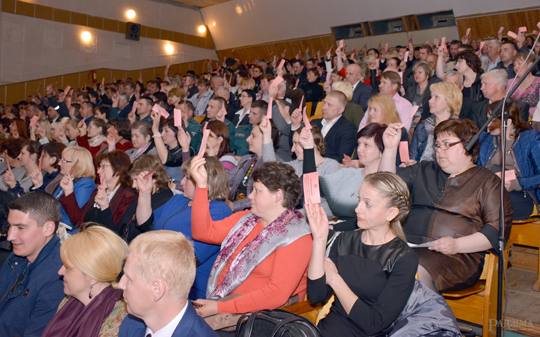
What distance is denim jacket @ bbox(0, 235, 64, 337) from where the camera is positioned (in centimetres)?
197

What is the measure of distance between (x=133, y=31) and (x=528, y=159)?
1180cm

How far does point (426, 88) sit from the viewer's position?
493cm

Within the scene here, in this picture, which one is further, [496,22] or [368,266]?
[496,22]

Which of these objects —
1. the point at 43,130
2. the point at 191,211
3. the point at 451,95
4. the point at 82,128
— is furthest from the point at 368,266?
the point at 43,130

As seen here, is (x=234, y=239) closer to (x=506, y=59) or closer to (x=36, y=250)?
(x=36, y=250)

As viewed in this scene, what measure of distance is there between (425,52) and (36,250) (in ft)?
20.7

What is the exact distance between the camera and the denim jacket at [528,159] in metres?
2.77

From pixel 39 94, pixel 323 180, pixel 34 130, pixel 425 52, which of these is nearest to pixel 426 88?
pixel 425 52

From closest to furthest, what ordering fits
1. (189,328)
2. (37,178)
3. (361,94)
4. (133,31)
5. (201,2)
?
1. (189,328)
2. (37,178)
3. (361,94)
4. (133,31)
5. (201,2)

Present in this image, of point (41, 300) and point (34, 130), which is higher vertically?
point (34, 130)

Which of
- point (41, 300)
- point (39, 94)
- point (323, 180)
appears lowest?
point (41, 300)

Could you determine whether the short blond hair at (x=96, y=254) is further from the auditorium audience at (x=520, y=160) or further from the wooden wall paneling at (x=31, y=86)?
the wooden wall paneling at (x=31, y=86)

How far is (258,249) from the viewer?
1985 mm

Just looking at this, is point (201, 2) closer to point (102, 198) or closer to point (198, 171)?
point (102, 198)
